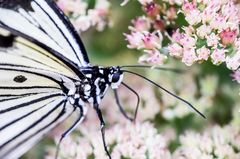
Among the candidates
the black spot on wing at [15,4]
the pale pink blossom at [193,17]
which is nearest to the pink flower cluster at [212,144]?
the pale pink blossom at [193,17]

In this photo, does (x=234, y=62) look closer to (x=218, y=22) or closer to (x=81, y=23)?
(x=218, y=22)

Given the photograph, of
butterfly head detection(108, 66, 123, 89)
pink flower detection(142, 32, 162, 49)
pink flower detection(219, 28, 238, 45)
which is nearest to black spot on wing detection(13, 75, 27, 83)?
butterfly head detection(108, 66, 123, 89)

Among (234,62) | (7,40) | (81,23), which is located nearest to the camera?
(7,40)

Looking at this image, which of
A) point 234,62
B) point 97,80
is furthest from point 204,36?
point 97,80

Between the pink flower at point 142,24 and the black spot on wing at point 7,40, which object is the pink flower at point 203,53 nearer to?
the pink flower at point 142,24

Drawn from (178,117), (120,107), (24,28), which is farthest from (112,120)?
(24,28)

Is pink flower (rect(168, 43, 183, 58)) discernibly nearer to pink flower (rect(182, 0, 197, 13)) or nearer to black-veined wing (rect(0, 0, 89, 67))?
pink flower (rect(182, 0, 197, 13))

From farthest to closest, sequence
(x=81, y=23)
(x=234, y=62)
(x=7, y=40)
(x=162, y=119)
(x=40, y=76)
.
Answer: (x=162, y=119), (x=81, y=23), (x=40, y=76), (x=234, y=62), (x=7, y=40)
